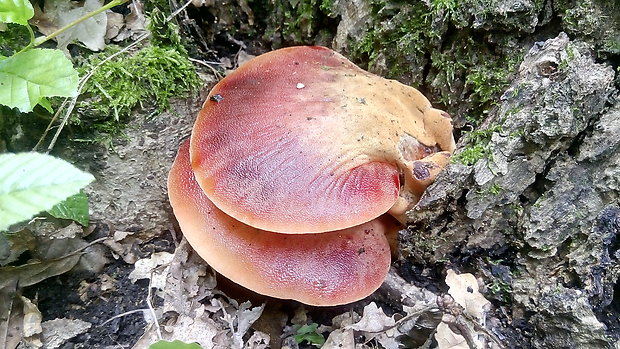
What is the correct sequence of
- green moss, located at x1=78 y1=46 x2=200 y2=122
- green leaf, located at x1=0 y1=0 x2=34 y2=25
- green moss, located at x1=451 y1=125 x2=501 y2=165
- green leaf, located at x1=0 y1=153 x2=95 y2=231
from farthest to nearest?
green moss, located at x1=78 y1=46 x2=200 y2=122
green moss, located at x1=451 y1=125 x2=501 y2=165
green leaf, located at x1=0 y1=0 x2=34 y2=25
green leaf, located at x1=0 y1=153 x2=95 y2=231

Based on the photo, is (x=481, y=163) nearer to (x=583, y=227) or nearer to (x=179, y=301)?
(x=583, y=227)

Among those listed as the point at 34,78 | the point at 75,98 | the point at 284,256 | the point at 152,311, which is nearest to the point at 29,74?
the point at 34,78

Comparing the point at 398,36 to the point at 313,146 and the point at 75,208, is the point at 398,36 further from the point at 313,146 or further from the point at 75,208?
the point at 75,208

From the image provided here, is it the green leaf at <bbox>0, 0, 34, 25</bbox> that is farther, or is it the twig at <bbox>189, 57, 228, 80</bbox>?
the twig at <bbox>189, 57, 228, 80</bbox>

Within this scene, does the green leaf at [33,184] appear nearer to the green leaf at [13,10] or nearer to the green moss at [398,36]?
the green leaf at [13,10]

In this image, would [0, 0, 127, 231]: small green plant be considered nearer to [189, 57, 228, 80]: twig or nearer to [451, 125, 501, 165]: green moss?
[189, 57, 228, 80]: twig

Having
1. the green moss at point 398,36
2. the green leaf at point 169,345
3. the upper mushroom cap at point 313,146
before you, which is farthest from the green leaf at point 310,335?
the green moss at point 398,36

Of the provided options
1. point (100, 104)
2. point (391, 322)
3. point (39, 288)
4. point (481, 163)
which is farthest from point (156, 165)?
point (481, 163)

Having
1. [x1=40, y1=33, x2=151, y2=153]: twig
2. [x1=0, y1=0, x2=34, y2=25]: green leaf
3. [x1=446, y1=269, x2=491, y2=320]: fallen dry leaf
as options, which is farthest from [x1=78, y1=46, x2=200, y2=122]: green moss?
[x1=446, y1=269, x2=491, y2=320]: fallen dry leaf

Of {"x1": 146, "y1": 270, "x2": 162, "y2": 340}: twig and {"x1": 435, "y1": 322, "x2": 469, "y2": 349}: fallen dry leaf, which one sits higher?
{"x1": 435, "y1": 322, "x2": 469, "y2": 349}: fallen dry leaf
